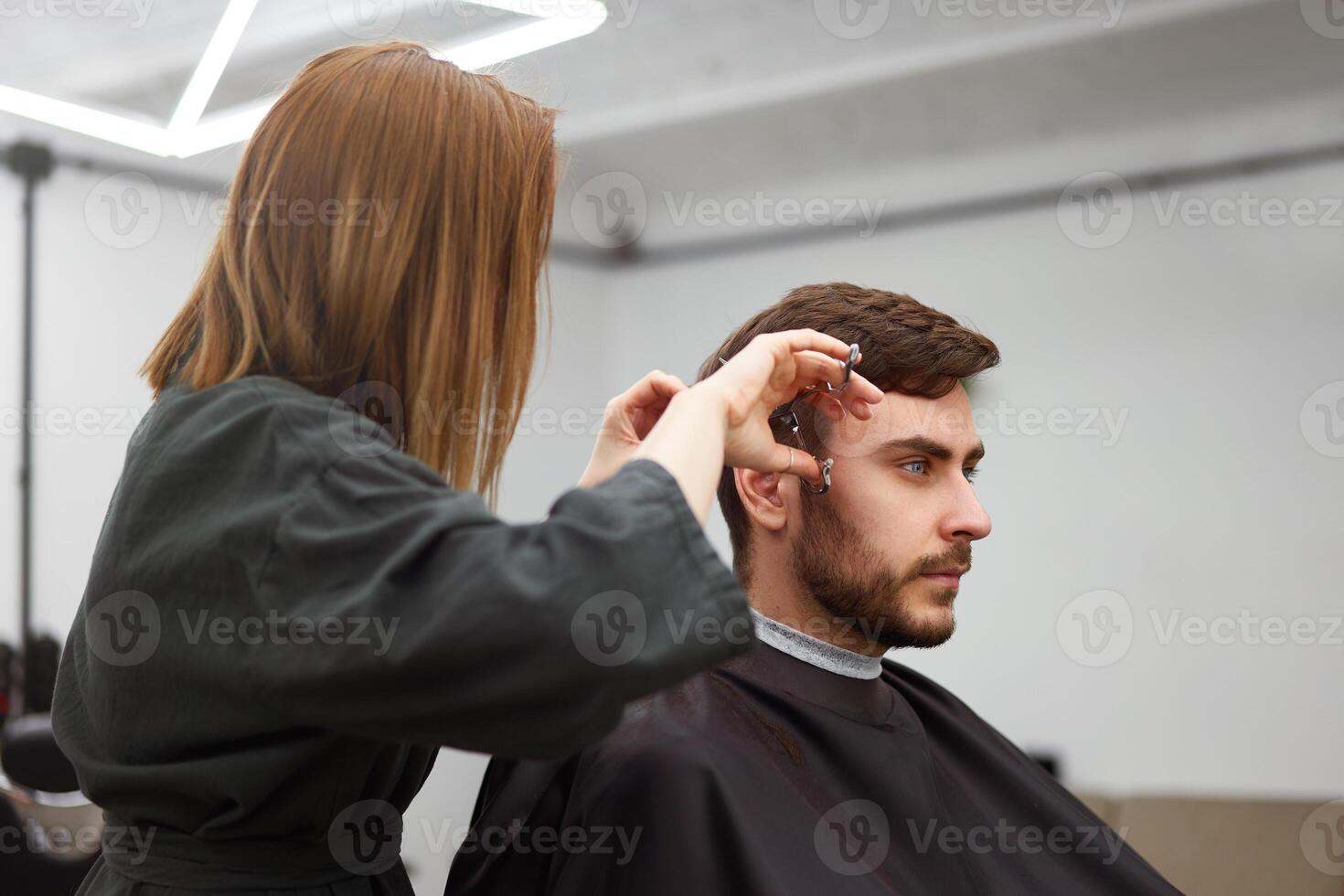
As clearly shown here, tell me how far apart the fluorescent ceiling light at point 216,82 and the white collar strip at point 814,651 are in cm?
183

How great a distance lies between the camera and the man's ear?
2.07 meters

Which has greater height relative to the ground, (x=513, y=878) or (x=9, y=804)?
(x=513, y=878)

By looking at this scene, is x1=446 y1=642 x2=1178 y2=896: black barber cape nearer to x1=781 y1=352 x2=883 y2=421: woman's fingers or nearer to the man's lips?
the man's lips

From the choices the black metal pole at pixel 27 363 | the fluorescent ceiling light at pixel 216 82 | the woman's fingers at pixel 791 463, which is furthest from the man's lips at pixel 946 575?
the black metal pole at pixel 27 363

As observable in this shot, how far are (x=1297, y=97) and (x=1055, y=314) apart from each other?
1.32 m

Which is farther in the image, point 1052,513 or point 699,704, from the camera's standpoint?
point 1052,513

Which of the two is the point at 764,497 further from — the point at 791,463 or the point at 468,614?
the point at 468,614

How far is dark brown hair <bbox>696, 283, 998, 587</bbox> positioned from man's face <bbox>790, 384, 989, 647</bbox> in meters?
0.04

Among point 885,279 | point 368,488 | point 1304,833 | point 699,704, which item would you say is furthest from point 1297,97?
point 368,488

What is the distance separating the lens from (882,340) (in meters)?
2.01

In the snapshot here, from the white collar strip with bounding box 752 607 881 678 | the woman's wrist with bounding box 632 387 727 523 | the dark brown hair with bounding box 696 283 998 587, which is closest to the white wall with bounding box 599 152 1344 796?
the dark brown hair with bounding box 696 283 998 587

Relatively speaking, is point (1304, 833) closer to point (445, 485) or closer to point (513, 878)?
point (513, 878)

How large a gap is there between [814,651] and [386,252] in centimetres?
111

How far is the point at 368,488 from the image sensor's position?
3.12ft
